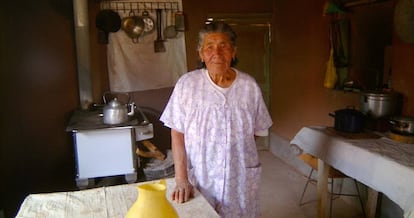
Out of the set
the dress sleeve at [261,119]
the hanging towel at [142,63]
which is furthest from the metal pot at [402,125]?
the hanging towel at [142,63]

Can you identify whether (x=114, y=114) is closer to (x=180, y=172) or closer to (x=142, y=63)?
(x=142, y=63)

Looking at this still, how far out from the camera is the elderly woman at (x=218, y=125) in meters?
1.31

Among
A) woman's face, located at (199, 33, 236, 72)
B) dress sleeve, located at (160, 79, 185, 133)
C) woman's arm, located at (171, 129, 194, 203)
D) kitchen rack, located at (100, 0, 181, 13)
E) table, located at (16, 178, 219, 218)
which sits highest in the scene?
kitchen rack, located at (100, 0, 181, 13)

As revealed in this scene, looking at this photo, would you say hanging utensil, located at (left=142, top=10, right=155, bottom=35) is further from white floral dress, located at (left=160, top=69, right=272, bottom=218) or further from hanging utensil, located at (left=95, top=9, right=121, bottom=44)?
white floral dress, located at (left=160, top=69, right=272, bottom=218)

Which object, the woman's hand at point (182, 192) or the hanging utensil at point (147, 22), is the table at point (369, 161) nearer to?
the woman's hand at point (182, 192)

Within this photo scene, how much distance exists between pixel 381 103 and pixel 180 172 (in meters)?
1.50

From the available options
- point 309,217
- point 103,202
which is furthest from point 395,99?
point 103,202

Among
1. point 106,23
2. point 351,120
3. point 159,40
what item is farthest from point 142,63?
point 351,120

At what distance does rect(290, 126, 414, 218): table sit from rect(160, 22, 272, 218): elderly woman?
0.76 m

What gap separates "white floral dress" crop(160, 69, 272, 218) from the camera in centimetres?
131

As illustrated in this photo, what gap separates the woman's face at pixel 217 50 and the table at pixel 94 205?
51 cm

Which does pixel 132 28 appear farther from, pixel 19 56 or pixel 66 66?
pixel 19 56

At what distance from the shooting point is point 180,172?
1.30 metres

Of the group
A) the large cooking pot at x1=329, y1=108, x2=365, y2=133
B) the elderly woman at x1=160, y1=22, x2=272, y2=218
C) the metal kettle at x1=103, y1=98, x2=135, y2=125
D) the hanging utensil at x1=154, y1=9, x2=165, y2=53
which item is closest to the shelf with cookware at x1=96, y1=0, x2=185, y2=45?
the hanging utensil at x1=154, y1=9, x2=165, y2=53
